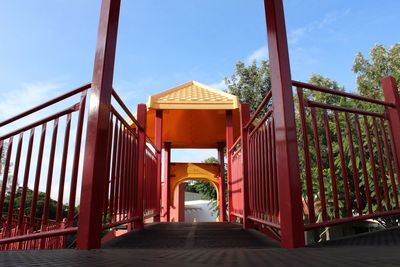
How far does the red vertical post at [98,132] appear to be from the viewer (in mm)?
1655

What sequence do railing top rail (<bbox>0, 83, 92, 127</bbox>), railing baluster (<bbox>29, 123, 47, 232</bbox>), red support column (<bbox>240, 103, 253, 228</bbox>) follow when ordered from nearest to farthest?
1. railing baluster (<bbox>29, 123, 47, 232</bbox>)
2. railing top rail (<bbox>0, 83, 92, 127</bbox>)
3. red support column (<bbox>240, 103, 253, 228</bbox>)

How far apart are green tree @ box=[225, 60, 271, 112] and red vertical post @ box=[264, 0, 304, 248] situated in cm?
1700

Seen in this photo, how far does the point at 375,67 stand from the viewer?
1712 centimetres

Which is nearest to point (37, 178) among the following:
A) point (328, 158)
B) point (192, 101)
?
A: point (328, 158)

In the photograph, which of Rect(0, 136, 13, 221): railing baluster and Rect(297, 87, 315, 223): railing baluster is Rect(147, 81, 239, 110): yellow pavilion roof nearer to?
Rect(0, 136, 13, 221): railing baluster

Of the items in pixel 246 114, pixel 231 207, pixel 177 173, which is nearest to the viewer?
pixel 246 114

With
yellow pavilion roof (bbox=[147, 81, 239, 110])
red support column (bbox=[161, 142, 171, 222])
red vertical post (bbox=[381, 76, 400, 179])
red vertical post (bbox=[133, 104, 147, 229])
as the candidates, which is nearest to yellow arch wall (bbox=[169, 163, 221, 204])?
red support column (bbox=[161, 142, 171, 222])

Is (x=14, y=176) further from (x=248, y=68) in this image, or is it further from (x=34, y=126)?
(x=248, y=68)

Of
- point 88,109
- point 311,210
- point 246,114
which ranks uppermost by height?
point 246,114

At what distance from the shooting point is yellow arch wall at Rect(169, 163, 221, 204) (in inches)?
314

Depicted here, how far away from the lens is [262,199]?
2.45 m

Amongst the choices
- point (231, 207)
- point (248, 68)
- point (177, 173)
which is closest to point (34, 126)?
point (231, 207)

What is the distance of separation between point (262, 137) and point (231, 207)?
3.28 meters

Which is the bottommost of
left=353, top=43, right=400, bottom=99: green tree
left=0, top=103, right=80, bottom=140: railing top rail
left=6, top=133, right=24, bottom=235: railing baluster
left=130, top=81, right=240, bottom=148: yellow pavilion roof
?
left=6, top=133, right=24, bottom=235: railing baluster
